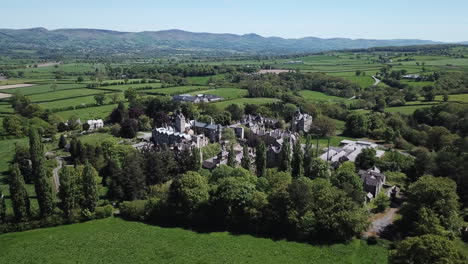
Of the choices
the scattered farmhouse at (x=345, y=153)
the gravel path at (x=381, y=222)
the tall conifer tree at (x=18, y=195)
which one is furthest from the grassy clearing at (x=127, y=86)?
the gravel path at (x=381, y=222)

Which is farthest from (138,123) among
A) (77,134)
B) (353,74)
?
(353,74)

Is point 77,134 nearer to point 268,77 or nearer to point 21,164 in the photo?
point 21,164

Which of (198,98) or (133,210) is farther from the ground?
(198,98)

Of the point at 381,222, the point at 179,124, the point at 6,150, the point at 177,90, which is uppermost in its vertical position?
the point at 177,90

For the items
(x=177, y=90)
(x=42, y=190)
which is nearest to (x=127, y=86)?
(x=177, y=90)

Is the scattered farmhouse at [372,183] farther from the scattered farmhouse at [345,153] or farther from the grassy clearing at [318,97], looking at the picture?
the grassy clearing at [318,97]

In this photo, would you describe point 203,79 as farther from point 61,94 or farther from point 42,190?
point 42,190

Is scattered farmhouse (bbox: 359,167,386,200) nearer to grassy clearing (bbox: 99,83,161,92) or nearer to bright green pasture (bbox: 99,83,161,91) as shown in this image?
bright green pasture (bbox: 99,83,161,91)
